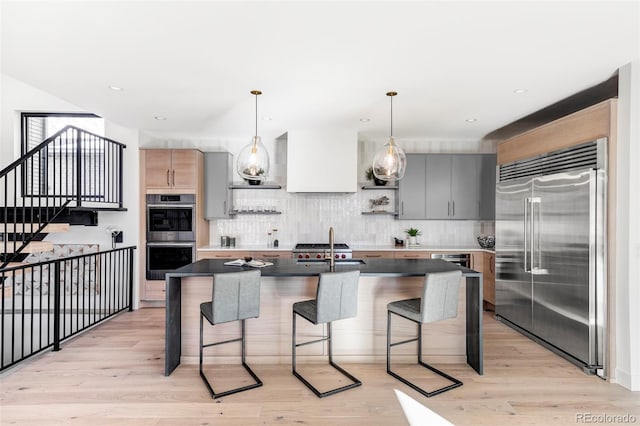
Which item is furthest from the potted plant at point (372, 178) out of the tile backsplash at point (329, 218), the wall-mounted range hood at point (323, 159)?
the wall-mounted range hood at point (323, 159)

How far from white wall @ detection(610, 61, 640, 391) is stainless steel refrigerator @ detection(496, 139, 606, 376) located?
0.37 ft

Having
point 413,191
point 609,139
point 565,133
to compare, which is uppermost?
point 565,133

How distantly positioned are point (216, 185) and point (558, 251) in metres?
4.37

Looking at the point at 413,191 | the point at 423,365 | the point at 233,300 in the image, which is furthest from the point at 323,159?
the point at 423,365

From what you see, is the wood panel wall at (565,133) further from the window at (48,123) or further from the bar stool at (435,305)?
the window at (48,123)

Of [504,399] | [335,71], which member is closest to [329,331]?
[504,399]

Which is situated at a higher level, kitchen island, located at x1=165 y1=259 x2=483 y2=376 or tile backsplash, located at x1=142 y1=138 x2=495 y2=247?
tile backsplash, located at x1=142 y1=138 x2=495 y2=247

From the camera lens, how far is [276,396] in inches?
101

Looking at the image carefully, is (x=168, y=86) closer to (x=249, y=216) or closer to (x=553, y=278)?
(x=249, y=216)

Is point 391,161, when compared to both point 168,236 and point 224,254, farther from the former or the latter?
point 168,236

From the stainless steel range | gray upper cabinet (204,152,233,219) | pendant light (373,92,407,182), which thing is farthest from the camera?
gray upper cabinet (204,152,233,219)

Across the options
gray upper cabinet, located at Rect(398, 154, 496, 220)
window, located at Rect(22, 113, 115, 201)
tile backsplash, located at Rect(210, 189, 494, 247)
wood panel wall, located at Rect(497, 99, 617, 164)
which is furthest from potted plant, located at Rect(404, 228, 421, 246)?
window, located at Rect(22, 113, 115, 201)

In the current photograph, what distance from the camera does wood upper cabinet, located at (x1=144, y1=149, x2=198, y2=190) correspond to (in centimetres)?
496

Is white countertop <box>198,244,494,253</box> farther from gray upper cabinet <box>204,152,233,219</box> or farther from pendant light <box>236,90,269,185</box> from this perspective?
pendant light <box>236,90,269,185</box>
